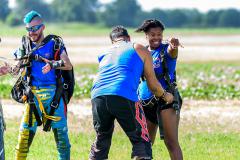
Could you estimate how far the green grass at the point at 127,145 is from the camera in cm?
1128

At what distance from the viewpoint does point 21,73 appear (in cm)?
947

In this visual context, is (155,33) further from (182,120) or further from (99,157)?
(182,120)

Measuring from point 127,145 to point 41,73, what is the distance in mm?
3213

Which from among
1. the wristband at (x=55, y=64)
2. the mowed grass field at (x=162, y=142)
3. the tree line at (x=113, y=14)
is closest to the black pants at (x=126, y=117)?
the wristband at (x=55, y=64)

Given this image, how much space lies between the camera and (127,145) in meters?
12.1

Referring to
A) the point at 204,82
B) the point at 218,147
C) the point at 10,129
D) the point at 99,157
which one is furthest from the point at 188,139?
the point at 204,82

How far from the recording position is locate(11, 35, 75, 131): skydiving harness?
923cm

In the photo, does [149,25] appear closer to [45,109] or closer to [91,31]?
[45,109]

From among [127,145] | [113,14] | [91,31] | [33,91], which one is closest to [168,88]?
[33,91]

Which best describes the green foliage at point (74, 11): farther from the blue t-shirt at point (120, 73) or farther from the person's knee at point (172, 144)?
the blue t-shirt at point (120, 73)

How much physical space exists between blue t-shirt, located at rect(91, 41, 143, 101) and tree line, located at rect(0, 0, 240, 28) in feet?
390

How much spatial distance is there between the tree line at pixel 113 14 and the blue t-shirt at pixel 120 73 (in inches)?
4678

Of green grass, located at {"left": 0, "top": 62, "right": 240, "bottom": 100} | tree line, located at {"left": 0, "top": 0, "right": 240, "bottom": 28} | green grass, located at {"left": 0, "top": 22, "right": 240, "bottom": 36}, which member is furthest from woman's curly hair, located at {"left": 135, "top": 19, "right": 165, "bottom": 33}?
tree line, located at {"left": 0, "top": 0, "right": 240, "bottom": 28}

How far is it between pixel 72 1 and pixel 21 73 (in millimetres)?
152512
